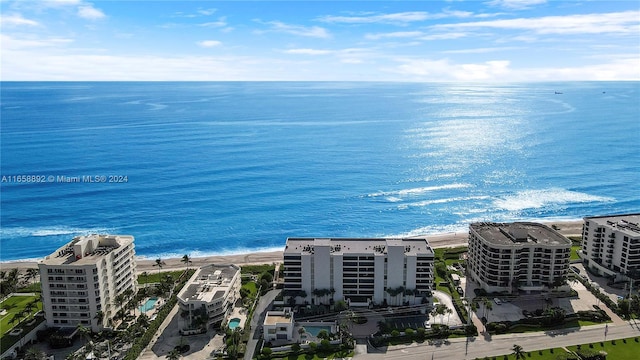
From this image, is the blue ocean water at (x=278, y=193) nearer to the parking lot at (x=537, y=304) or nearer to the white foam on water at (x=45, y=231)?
the white foam on water at (x=45, y=231)

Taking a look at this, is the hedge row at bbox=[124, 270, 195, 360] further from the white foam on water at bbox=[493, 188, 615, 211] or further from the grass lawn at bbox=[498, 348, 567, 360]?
the white foam on water at bbox=[493, 188, 615, 211]

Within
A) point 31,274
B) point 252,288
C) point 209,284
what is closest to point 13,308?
point 31,274

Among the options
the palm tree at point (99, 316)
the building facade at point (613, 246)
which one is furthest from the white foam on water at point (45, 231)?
the building facade at point (613, 246)

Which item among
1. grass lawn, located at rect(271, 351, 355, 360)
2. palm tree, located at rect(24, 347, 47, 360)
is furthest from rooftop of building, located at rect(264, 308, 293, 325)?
palm tree, located at rect(24, 347, 47, 360)

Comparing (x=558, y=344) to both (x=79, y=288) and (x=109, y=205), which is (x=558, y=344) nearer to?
(x=79, y=288)

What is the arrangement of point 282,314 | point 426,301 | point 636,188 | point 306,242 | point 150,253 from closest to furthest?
point 282,314, point 426,301, point 306,242, point 150,253, point 636,188

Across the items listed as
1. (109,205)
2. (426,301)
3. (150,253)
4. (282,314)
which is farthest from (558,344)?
(109,205)
